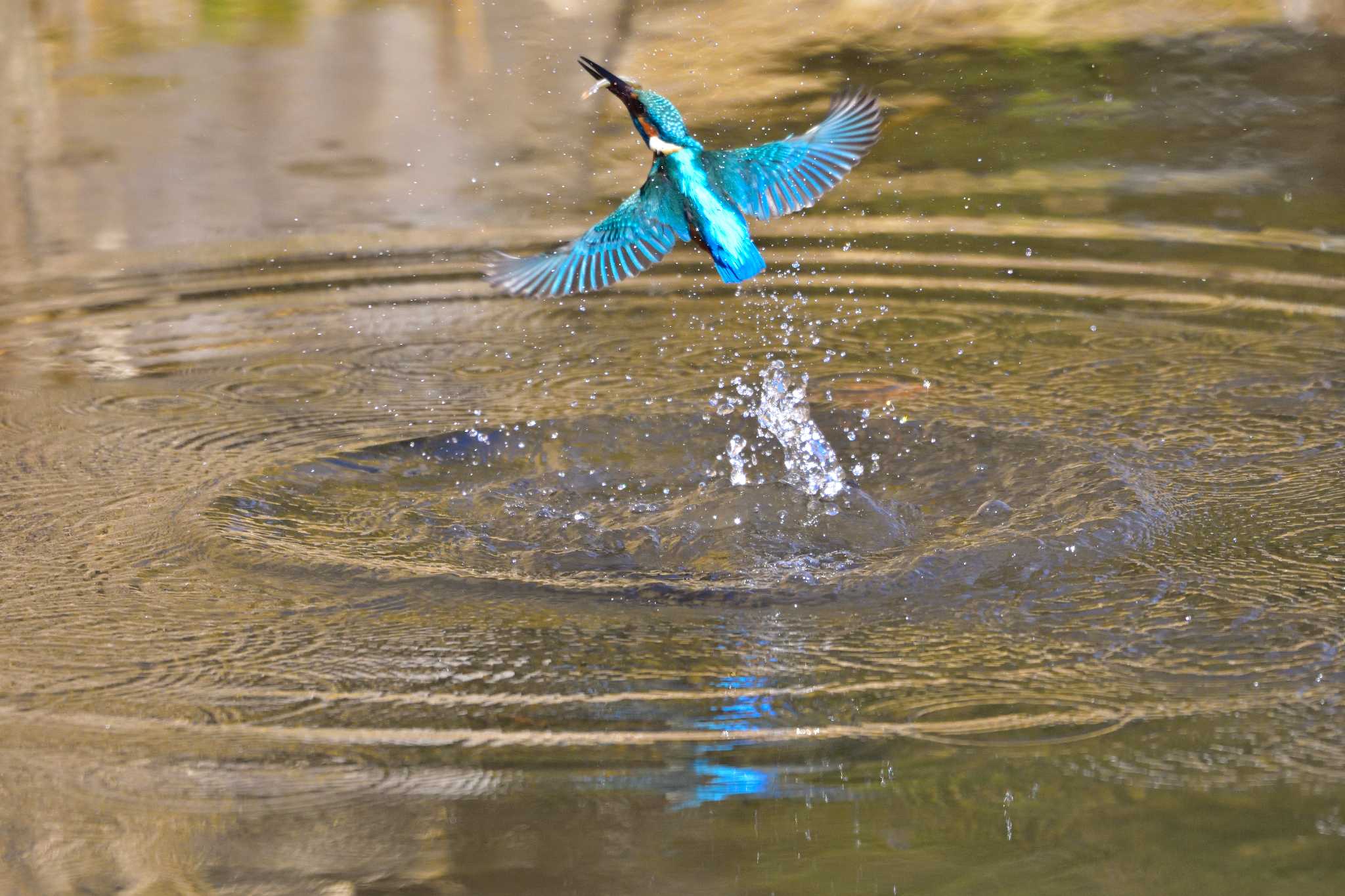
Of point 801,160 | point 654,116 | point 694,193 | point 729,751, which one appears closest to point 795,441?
point 801,160

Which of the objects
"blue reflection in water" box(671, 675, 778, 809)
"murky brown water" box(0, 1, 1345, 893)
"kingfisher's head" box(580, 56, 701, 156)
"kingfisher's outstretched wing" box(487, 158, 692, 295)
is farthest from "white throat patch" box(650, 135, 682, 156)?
"blue reflection in water" box(671, 675, 778, 809)

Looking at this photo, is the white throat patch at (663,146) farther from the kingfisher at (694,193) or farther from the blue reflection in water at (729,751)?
the blue reflection in water at (729,751)

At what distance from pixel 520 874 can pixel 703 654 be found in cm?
65

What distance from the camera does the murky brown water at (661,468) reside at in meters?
1.83

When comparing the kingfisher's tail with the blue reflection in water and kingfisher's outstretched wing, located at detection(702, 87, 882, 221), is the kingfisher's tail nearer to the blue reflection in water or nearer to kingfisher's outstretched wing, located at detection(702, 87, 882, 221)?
kingfisher's outstretched wing, located at detection(702, 87, 882, 221)

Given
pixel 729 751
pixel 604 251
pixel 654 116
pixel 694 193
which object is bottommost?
pixel 729 751

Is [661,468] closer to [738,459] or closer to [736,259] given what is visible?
[738,459]

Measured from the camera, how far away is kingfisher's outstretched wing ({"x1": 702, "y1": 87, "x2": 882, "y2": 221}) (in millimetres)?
2787

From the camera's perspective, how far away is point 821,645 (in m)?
2.30

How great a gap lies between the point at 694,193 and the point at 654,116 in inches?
5.6

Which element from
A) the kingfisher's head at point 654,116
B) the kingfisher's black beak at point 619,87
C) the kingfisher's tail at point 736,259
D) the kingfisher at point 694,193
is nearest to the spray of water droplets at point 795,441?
the kingfisher at point 694,193

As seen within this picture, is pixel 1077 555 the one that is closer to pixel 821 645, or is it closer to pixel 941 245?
pixel 821 645

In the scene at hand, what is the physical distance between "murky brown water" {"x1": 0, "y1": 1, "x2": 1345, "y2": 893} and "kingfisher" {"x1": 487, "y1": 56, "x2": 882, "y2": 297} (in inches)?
18.1

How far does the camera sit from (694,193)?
8.50 ft
